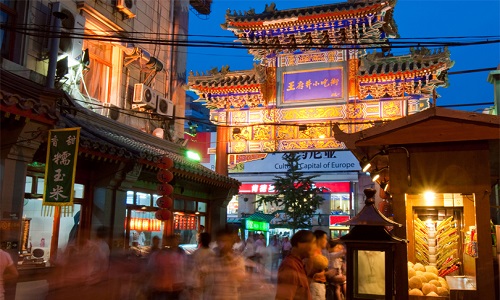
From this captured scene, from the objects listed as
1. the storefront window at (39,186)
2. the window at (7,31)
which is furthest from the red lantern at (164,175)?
the window at (7,31)

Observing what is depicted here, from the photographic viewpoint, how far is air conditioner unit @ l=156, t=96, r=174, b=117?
17986 millimetres

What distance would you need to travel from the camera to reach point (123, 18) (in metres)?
16.6

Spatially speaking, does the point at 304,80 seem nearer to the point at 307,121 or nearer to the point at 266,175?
the point at 307,121

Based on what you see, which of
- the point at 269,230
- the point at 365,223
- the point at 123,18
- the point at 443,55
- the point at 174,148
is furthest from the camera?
the point at 269,230

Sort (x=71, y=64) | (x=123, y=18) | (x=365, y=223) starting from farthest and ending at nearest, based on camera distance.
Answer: (x=123, y=18) < (x=71, y=64) < (x=365, y=223)

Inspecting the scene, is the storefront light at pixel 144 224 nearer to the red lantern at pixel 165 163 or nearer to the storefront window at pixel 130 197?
the storefront window at pixel 130 197

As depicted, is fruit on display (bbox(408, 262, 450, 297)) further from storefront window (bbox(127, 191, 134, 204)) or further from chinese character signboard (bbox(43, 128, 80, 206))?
storefront window (bbox(127, 191, 134, 204))

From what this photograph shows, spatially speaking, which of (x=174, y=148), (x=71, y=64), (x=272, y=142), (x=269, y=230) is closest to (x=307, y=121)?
(x=272, y=142)

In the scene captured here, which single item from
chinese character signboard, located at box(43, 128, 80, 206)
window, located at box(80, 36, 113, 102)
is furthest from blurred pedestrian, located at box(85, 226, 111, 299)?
window, located at box(80, 36, 113, 102)

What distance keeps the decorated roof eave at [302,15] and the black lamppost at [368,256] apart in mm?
13609

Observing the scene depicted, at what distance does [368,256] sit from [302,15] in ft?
47.5

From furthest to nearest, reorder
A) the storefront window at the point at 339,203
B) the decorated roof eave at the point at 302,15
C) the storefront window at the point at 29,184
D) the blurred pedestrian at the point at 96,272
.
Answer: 1. the storefront window at the point at 339,203
2. the decorated roof eave at the point at 302,15
3. the storefront window at the point at 29,184
4. the blurred pedestrian at the point at 96,272

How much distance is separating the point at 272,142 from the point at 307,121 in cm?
175

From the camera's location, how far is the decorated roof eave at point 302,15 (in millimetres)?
18688
